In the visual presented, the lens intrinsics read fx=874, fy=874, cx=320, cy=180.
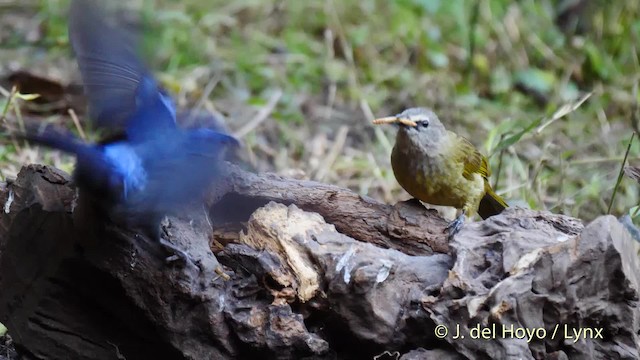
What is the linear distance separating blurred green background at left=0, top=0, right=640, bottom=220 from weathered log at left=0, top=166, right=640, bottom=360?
2.53 meters

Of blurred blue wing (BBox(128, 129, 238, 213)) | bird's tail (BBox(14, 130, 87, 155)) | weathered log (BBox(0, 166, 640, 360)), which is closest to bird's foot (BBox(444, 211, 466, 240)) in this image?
weathered log (BBox(0, 166, 640, 360))

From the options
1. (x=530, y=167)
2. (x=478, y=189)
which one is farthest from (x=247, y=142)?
(x=478, y=189)

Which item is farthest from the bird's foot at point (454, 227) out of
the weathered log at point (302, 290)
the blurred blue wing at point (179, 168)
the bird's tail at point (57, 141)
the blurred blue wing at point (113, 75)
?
the bird's tail at point (57, 141)

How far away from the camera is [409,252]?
3.15m

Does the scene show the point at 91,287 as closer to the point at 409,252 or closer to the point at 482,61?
the point at 409,252

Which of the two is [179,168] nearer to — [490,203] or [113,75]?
[113,75]

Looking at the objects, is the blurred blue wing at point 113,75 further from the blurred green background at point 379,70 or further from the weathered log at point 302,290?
the blurred green background at point 379,70

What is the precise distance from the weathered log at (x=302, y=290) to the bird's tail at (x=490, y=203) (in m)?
1.04

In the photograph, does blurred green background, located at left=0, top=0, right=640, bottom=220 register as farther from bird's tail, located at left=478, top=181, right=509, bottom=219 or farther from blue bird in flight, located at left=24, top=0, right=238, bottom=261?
blue bird in flight, located at left=24, top=0, right=238, bottom=261

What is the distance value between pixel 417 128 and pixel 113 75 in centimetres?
142

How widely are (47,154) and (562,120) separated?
3.75 meters

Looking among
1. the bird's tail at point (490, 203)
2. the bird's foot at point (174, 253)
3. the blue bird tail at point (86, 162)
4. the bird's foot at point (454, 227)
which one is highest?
the blue bird tail at point (86, 162)

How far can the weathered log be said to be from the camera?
2594 millimetres

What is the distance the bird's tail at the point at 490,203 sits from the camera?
4.04 meters
